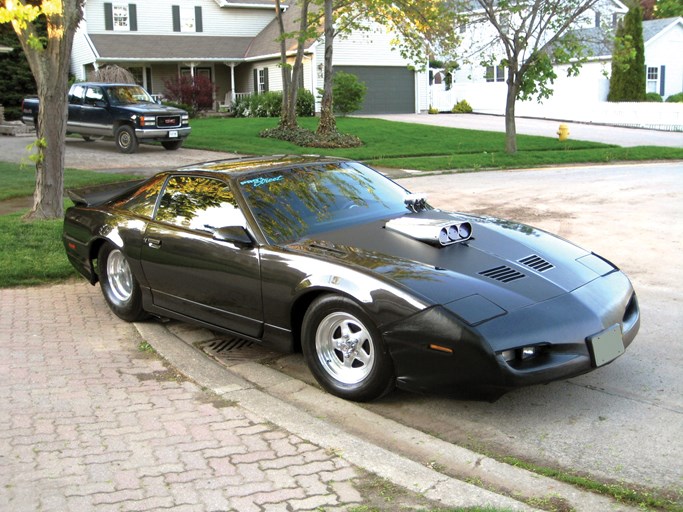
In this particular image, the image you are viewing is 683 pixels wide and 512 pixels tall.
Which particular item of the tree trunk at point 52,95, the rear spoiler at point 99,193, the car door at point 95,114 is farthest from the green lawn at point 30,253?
the car door at point 95,114

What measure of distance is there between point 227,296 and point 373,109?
3645 cm

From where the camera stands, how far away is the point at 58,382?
500 centimetres

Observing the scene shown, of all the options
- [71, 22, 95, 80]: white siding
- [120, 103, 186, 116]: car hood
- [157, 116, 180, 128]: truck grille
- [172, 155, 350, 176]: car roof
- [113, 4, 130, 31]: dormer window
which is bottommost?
[172, 155, 350, 176]: car roof

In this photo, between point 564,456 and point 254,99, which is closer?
point 564,456

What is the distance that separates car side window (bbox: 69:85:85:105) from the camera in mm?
22328

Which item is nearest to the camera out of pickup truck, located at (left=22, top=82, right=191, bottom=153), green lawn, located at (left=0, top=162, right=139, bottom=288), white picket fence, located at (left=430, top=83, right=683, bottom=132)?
green lawn, located at (left=0, top=162, right=139, bottom=288)

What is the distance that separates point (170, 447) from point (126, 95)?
19.8 metres

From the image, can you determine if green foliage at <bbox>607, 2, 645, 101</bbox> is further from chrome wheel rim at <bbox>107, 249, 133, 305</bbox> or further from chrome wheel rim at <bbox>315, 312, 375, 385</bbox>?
chrome wheel rim at <bbox>315, 312, 375, 385</bbox>

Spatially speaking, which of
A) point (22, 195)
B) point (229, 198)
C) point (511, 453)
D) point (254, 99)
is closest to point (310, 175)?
point (229, 198)

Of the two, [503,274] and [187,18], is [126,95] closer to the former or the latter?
[503,274]

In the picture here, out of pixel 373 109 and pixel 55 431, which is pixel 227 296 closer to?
pixel 55 431

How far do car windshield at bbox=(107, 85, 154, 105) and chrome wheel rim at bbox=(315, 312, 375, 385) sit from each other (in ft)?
61.9

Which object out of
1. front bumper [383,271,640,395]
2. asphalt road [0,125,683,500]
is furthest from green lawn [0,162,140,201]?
front bumper [383,271,640,395]

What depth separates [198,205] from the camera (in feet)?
18.9
